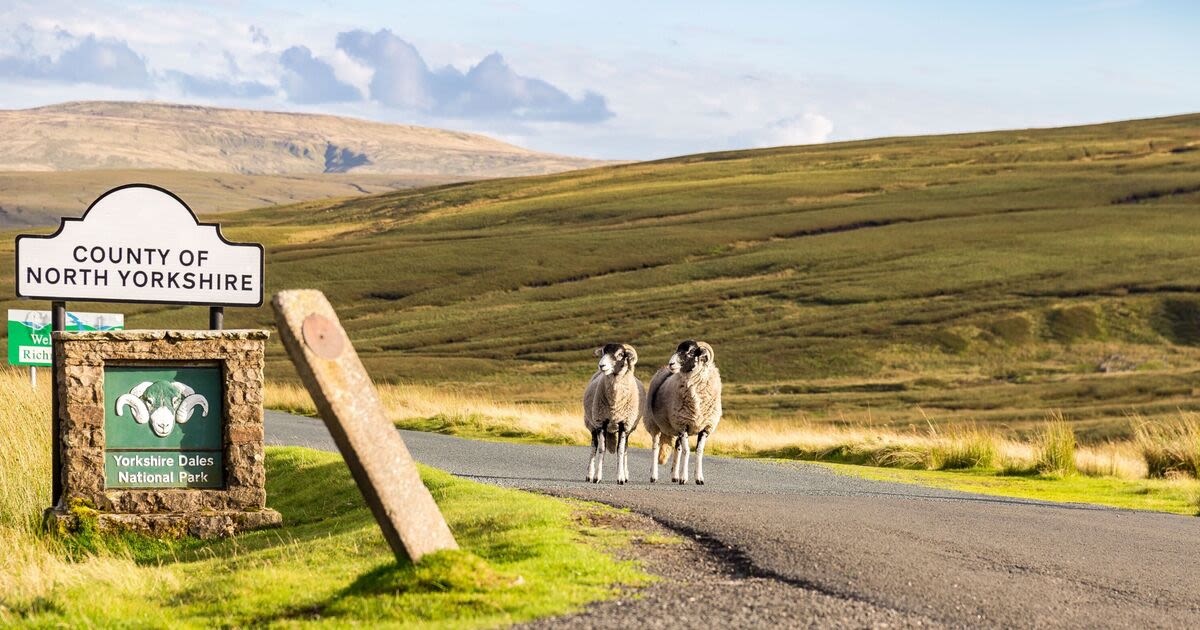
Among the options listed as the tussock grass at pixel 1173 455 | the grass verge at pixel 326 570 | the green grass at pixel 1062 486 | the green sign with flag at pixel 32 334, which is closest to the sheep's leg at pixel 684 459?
the grass verge at pixel 326 570

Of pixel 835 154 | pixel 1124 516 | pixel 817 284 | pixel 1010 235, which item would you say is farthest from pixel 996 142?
pixel 1124 516

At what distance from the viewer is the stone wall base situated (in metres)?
16.2

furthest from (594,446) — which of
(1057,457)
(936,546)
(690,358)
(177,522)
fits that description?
(1057,457)

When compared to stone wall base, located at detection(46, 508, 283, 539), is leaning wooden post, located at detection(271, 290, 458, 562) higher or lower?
higher

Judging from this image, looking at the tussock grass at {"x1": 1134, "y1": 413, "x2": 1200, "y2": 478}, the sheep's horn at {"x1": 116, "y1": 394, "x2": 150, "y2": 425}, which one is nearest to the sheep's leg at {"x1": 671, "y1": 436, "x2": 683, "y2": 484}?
the sheep's horn at {"x1": 116, "y1": 394, "x2": 150, "y2": 425}

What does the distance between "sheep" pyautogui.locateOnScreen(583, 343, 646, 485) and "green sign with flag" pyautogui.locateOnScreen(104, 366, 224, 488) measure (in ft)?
15.9

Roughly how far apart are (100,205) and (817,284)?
70.0 m

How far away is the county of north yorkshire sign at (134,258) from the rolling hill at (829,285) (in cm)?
3344

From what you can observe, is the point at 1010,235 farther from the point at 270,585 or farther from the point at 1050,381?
the point at 270,585

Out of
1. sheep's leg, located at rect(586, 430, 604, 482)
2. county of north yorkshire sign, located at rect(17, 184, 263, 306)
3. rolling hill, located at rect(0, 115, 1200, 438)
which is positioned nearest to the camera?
county of north yorkshire sign, located at rect(17, 184, 263, 306)

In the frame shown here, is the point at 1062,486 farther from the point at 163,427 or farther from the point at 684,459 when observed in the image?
the point at 163,427

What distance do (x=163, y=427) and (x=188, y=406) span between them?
0.40m

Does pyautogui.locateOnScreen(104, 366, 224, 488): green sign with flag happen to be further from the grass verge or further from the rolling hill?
the rolling hill

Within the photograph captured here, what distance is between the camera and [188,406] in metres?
16.6
